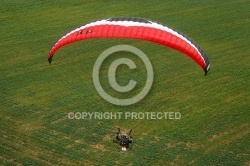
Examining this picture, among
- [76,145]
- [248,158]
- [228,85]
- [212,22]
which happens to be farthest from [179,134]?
[212,22]

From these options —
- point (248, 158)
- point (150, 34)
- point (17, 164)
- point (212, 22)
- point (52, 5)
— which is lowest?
point (17, 164)

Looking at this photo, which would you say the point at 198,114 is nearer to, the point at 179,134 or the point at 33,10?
the point at 179,134

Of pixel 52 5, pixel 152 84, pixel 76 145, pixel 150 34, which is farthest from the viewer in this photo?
pixel 52 5

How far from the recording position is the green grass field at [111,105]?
15.8 meters

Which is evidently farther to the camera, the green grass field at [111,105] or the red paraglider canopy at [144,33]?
the green grass field at [111,105]

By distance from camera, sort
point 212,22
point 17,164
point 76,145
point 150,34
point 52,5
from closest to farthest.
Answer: point 150,34
point 17,164
point 76,145
point 212,22
point 52,5

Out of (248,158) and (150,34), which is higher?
(150,34)

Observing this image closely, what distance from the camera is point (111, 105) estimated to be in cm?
1930

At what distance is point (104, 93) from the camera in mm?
20297

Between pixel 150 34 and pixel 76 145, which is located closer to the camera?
pixel 150 34

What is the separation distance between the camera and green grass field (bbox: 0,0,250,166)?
623 inches

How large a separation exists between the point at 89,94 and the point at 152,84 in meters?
3.70

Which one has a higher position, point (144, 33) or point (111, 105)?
point (111, 105)

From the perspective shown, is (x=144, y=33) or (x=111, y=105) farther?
(x=111, y=105)
